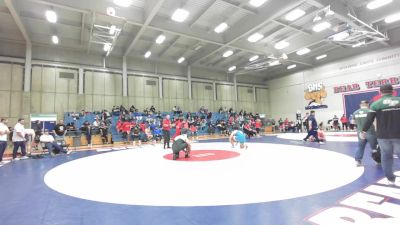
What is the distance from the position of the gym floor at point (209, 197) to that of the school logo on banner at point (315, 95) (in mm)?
19610

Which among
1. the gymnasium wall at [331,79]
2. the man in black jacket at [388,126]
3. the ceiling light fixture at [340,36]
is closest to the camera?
the man in black jacket at [388,126]

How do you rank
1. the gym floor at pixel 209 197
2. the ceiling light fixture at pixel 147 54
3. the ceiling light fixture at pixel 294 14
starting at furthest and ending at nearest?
the ceiling light fixture at pixel 147 54, the ceiling light fixture at pixel 294 14, the gym floor at pixel 209 197

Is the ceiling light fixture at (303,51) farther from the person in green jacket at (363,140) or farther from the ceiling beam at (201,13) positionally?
the person in green jacket at (363,140)

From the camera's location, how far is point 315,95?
23094 mm

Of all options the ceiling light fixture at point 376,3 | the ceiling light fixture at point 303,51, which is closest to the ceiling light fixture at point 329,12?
the ceiling light fixture at point 376,3

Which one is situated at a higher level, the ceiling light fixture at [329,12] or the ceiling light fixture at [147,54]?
the ceiling light fixture at [147,54]

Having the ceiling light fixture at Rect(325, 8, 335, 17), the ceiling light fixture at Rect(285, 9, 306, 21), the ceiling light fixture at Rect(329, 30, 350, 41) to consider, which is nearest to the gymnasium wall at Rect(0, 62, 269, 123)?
the ceiling light fixture at Rect(285, 9, 306, 21)

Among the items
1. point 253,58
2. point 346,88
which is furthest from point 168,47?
point 346,88

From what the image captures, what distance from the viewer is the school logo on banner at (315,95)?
22.4 metres

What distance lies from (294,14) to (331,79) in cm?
1216

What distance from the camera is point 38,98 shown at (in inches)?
619

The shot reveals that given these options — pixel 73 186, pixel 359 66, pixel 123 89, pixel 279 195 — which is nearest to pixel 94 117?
pixel 123 89

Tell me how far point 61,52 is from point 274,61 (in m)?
18.4

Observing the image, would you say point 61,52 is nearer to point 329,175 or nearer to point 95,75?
point 95,75
